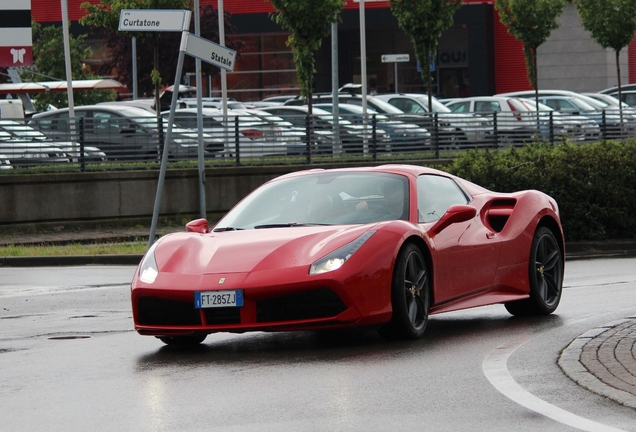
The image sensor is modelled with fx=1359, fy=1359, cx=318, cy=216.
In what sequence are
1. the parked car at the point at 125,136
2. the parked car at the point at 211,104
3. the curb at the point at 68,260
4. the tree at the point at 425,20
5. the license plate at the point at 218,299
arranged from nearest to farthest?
the license plate at the point at 218,299, the curb at the point at 68,260, the parked car at the point at 125,136, the tree at the point at 425,20, the parked car at the point at 211,104

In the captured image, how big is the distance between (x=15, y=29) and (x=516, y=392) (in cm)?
2216

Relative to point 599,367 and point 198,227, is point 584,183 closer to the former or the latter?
point 198,227

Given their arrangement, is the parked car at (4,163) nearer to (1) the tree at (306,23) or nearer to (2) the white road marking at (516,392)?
(1) the tree at (306,23)

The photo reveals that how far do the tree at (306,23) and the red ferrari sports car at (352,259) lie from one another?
2129 cm

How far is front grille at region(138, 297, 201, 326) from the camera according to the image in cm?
877

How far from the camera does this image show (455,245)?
9.78 metres

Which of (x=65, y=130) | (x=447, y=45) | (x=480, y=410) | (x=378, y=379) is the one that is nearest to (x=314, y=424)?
(x=480, y=410)

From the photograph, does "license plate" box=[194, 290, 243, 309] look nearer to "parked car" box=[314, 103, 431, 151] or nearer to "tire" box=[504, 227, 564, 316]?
"tire" box=[504, 227, 564, 316]

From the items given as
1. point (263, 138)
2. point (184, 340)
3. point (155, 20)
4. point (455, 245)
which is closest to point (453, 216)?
point (455, 245)

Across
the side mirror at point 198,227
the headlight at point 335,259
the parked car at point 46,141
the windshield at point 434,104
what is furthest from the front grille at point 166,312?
the windshield at point 434,104

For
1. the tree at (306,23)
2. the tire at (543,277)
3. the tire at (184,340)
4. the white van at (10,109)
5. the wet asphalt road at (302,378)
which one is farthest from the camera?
the white van at (10,109)

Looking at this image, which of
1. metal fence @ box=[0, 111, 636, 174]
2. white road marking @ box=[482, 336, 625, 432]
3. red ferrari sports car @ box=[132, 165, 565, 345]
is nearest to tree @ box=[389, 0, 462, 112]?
metal fence @ box=[0, 111, 636, 174]

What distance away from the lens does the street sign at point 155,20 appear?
1731 centimetres

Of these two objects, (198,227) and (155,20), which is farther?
(155,20)
